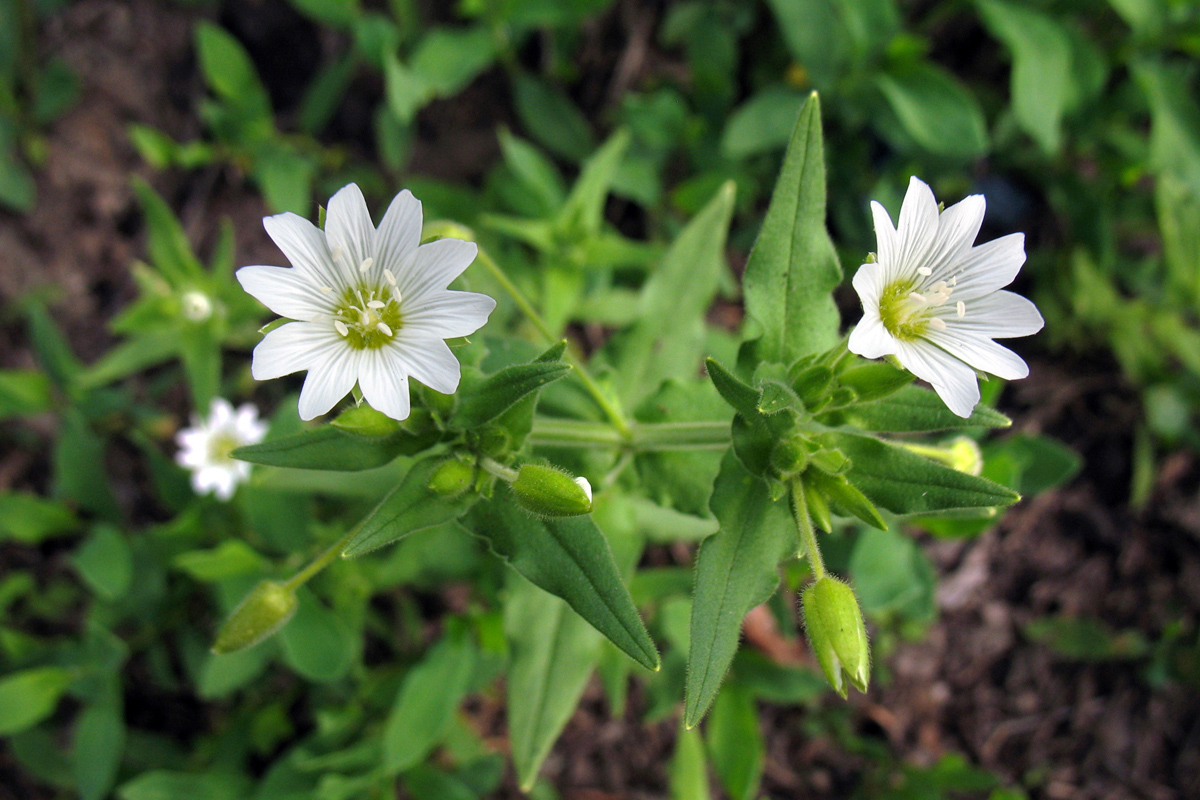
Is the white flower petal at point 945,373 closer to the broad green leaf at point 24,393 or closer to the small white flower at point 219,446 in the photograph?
the small white flower at point 219,446

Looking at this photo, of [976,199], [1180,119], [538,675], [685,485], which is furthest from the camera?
[1180,119]

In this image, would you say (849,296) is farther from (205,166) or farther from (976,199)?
(205,166)

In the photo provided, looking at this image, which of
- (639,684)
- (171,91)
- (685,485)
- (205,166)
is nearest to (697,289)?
(685,485)

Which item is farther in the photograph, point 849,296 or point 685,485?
point 849,296

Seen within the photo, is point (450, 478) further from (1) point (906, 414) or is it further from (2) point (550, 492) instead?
(1) point (906, 414)

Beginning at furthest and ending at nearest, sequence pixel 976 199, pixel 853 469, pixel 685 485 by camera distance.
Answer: pixel 685 485
pixel 853 469
pixel 976 199

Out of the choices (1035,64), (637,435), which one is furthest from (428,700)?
(1035,64)
